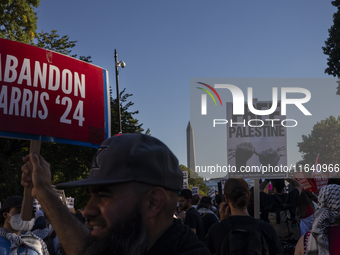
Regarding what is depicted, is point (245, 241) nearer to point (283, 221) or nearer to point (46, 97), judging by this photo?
point (46, 97)

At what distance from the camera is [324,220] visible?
12.0ft

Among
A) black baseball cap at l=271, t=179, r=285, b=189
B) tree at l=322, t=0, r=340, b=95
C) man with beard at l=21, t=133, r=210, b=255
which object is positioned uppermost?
tree at l=322, t=0, r=340, b=95

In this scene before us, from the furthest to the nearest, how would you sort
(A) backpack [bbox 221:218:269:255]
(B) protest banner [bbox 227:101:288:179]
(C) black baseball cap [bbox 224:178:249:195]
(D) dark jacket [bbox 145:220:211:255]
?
1. (B) protest banner [bbox 227:101:288:179]
2. (C) black baseball cap [bbox 224:178:249:195]
3. (A) backpack [bbox 221:218:269:255]
4. (D) dark jacket [bbox 145:220:211:255]

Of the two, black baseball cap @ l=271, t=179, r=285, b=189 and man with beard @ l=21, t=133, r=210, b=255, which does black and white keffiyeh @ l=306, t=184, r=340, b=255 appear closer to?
man with beard @ l=21, t=133, r=210, b=255

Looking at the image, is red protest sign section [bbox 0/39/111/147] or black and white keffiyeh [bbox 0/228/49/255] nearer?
red protest sign section [bbox 0/39/111/147]

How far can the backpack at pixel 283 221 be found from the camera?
6.38m

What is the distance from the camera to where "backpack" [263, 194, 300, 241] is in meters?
6.38

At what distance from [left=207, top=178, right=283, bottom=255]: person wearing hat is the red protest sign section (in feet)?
4.94


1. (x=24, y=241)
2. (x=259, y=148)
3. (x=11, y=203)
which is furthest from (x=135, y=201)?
(x=259, y=148)

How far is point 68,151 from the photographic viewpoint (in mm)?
23000

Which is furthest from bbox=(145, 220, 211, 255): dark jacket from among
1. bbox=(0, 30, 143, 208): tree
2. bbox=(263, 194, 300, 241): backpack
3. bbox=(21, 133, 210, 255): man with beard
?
bbox=(0, 30, 143, 208): tree

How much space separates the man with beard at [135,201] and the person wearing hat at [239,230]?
2.44 m

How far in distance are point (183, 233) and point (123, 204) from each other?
10.2 inches

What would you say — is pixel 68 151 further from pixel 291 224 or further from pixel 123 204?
pixel 123 204
